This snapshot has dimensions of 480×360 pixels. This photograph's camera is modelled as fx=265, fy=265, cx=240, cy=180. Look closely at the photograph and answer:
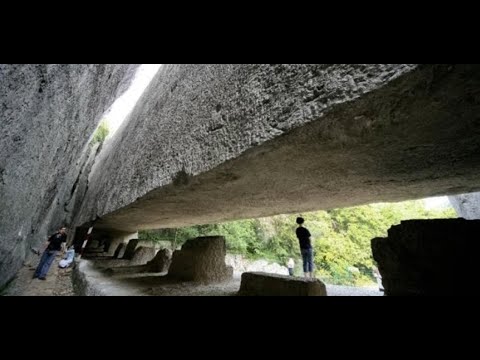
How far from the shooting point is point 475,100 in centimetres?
91

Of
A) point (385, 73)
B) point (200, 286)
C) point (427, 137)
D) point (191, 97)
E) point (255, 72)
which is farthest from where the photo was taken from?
point (200, 286)

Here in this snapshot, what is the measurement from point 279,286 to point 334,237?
46.2 ft

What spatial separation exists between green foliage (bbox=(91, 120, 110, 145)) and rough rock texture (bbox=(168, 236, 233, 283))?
10.3 metres

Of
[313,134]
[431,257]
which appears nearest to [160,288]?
[431,257]

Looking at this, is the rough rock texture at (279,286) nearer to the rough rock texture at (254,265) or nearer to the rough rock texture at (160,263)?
the rough rock texture at (160,263)

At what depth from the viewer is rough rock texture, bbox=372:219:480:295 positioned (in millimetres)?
1792

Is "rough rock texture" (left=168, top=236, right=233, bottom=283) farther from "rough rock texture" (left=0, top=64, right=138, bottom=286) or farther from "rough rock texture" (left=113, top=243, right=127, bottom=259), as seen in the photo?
"rough rock texture" (left=113, top=243, right=127, bottom=259)

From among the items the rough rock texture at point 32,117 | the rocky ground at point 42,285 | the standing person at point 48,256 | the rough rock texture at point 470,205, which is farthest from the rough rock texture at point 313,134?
the standing person at point 48,256

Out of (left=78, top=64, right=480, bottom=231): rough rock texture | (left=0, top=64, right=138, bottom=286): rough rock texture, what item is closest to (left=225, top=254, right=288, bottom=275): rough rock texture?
(left=0, top=64, right=138, bottom=286): rough rock texture
